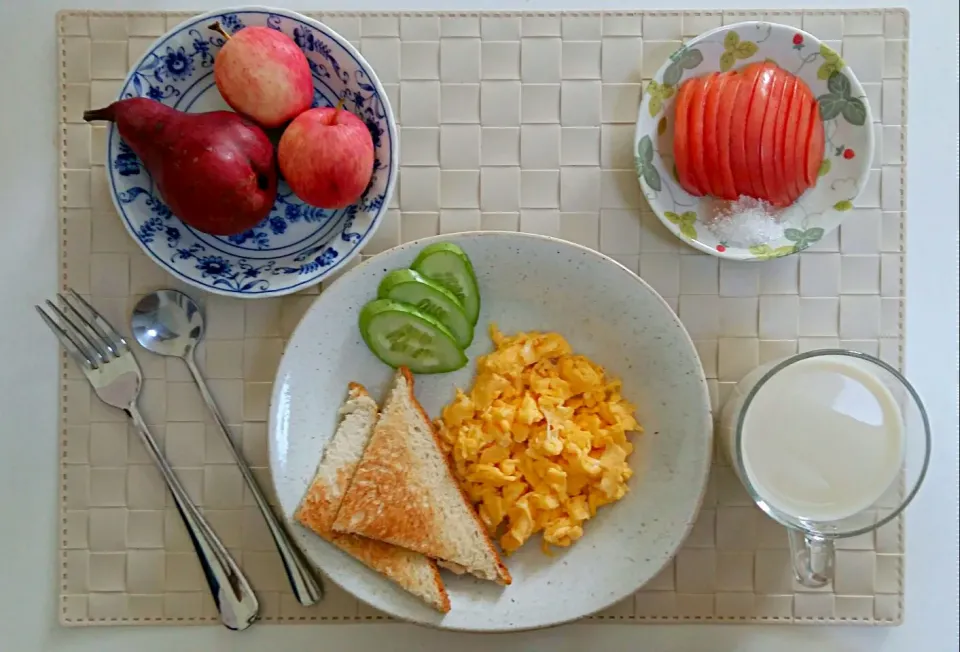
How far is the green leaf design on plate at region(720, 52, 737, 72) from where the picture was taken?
113 centimetres

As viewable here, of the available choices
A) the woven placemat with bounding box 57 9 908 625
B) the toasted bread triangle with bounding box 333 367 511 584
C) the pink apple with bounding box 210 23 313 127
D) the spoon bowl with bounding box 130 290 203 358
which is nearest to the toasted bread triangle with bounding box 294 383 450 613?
the toasted bread triangle with bounding box 333 367 511 584

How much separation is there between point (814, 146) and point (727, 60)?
0.18 m

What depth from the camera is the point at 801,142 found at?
1.10 meters

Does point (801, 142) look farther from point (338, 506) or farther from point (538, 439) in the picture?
point (338, 506)

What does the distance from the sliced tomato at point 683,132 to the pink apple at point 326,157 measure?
0.44 m

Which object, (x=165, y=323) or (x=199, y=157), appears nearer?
(x=199, y=157)

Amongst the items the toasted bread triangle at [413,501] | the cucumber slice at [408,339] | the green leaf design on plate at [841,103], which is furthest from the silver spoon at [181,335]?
the green leaf design on plate at [841,103]

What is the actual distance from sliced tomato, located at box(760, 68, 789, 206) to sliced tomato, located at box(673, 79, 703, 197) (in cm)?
10

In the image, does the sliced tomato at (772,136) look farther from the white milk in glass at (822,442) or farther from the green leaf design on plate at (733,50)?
Answer: the white milk in glass at (822,442)

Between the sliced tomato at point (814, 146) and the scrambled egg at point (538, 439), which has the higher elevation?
the sliced tomato at point (814, 146)

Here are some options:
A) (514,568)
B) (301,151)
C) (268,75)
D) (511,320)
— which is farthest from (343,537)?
(268,75)

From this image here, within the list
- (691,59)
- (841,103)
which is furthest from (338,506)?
(841,103)

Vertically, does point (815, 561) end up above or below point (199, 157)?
below

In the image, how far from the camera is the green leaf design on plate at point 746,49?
112 centimetres
